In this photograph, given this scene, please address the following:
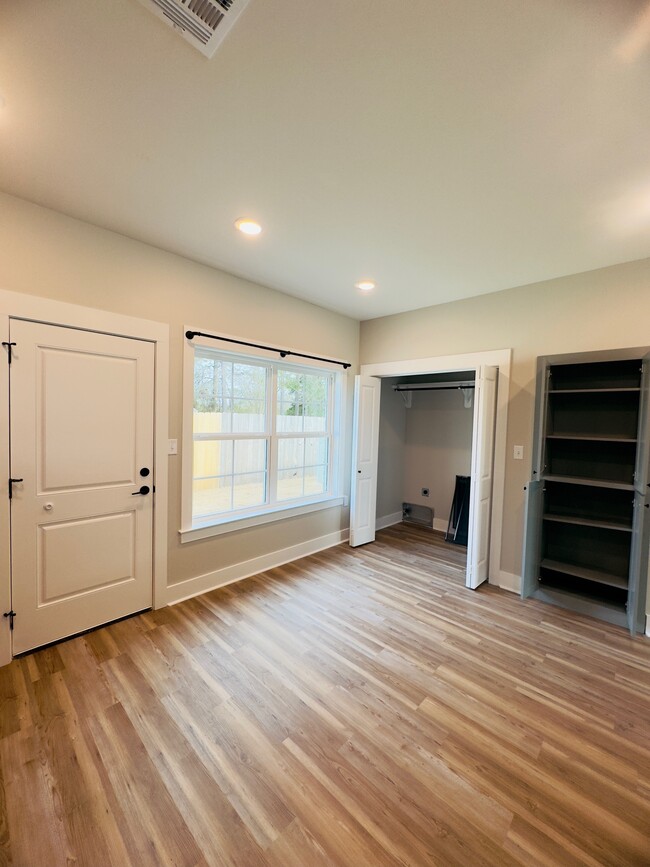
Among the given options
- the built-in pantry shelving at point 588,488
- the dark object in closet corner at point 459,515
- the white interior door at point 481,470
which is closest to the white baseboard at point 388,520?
the dark object in closet corner at point 459,515

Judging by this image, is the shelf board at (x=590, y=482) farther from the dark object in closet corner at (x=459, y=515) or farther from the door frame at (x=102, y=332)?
the door frame at (x=102, y=332)

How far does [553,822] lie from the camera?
1324 millimetres

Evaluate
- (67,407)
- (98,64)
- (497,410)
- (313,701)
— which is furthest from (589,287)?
(67,407)

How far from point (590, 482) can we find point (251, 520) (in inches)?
113

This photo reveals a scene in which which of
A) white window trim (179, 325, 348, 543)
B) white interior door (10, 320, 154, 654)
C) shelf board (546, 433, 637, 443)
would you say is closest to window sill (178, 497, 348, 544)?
white window trim (179, 325, 348, 543)

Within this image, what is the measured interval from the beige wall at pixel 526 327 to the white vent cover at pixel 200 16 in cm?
292

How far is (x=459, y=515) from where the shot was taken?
4488mm

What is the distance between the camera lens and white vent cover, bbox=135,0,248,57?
1.05 m

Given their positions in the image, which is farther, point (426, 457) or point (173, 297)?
point (426, 457)

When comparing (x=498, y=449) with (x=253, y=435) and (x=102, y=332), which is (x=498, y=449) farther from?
(x=102, y=332)

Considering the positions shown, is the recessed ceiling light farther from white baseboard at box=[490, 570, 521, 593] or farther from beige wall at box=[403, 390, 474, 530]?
white baseboard at box=[490, 570, 521, 593]

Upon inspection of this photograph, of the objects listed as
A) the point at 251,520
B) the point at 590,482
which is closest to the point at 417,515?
the point at 590,482

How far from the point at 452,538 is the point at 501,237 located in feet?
11.1

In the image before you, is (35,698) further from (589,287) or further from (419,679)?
(589,287)
